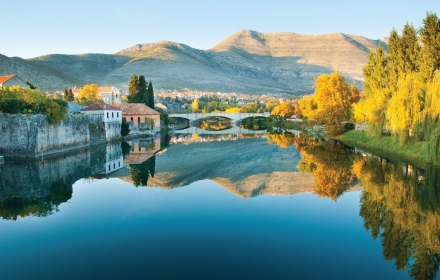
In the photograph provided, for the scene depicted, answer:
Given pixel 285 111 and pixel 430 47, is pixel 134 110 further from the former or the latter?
pixel 430 47

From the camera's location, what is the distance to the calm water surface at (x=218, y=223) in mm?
8906

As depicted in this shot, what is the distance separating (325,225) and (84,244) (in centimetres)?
711

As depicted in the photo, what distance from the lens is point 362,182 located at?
717 inches

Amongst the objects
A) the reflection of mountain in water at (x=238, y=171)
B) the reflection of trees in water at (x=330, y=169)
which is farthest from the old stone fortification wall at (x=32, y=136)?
the reflection of trees in water at (x=330, y=169)

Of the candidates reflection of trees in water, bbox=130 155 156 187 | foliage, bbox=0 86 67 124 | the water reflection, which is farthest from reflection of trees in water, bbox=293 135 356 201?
foliage, bbox=0 86 67 124

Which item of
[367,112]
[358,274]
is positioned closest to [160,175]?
[358,274]

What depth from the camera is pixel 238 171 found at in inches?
914

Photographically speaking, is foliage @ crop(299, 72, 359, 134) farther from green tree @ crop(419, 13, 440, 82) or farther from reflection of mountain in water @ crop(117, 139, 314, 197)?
green tree @ crop(419, 13, 440, 82)

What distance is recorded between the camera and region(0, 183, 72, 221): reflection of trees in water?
1317 cm

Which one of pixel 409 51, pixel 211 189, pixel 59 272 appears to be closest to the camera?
pixel 59 272

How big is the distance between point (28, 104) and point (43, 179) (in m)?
11.5

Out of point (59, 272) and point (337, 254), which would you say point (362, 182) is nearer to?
point (337, 254)

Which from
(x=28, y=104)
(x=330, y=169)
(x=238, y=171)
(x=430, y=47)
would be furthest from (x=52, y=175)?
(x=430, y=47)

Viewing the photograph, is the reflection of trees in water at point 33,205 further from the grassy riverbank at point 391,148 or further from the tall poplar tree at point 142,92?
the tall poplar tree at point 142,92
